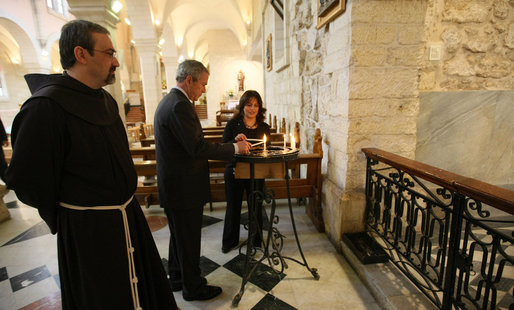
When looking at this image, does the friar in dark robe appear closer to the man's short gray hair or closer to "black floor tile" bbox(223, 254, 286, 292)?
the man's short gray hair

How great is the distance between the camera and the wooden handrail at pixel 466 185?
43.3 inches

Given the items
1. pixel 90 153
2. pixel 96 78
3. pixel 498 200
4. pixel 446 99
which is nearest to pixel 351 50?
pixel 446 99

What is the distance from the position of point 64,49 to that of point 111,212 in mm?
717

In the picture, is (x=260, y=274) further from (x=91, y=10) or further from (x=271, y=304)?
(x=91, y=10)

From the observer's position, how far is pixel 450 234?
1.45 metres

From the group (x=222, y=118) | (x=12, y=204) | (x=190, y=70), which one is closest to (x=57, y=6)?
(x=222, y=118)

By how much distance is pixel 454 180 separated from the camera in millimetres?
1358

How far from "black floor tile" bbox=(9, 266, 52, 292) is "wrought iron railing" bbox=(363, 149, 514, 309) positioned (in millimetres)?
2809

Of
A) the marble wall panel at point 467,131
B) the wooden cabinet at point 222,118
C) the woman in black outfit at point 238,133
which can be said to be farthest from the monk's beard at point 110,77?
the wooden cabinet at point 222,118

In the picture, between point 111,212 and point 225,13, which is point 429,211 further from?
point 225,13

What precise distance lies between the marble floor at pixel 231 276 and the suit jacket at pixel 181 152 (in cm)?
79

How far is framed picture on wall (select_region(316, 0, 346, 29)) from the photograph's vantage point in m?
2.22

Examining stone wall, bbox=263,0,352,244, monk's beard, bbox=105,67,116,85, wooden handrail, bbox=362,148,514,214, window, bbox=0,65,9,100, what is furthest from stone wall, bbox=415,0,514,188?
window, bbox=0,65,9,100

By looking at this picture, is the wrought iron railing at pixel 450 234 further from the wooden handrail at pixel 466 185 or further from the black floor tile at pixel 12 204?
the black floor tile at pixel 12 204
